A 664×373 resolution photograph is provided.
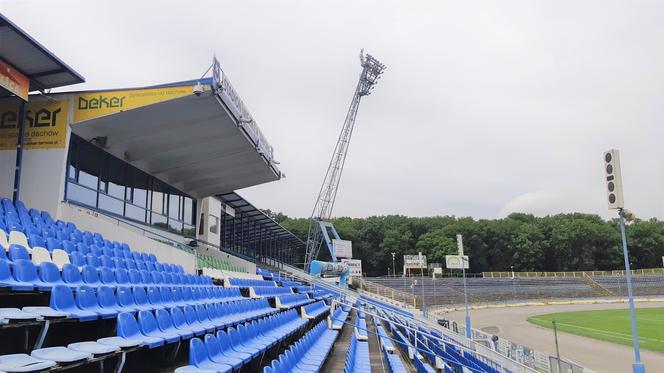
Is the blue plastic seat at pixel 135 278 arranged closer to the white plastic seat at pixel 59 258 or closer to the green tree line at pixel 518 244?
the white plastic seat at pixel 59 258

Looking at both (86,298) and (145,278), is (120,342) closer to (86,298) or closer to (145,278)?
(86,298)

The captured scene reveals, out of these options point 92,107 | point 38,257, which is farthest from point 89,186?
point 38,257

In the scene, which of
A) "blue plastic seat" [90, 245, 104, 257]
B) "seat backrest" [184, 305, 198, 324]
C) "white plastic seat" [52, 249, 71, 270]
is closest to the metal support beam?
"blue plastic seat" [90, 245, 104, 257]

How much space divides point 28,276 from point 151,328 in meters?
1.55

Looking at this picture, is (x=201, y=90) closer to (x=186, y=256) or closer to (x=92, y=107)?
(x=92, y=107)

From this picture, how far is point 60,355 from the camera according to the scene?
3578 millimetres

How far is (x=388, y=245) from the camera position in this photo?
245ft

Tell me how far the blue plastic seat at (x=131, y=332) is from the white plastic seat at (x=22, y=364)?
115cm

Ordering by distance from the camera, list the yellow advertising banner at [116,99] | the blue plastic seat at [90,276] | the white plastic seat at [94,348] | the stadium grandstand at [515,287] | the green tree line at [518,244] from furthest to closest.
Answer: the green tree line at [518,244]
the stadium grandstand at [515,287]
the yellow advertising banner at [116,99]
the blue plastic seat at [90,276]
the white plastic seat at [94,348]

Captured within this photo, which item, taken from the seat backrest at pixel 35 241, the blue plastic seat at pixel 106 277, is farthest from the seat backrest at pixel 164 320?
the seat backrest at pixel 35 241

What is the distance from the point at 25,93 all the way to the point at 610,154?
1250 cm

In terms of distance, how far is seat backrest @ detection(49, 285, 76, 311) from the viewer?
4637 mm

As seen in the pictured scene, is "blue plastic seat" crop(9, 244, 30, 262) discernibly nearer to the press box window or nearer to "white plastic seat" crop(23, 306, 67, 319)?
"white plastic seat" crop(23, 306, 67, 319)

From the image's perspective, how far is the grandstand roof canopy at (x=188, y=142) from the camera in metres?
12.8
